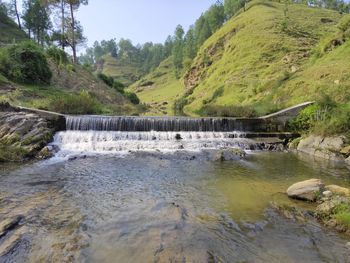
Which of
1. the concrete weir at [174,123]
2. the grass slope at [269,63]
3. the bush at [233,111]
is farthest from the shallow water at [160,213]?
the grass slope at [269,63]

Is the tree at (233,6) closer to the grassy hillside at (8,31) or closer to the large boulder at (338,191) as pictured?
the grassy hillside at (8,31)

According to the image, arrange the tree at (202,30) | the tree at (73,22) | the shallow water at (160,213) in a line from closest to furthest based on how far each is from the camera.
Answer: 1. the shallow water at (160,213)
2. the tree at (73,22)
3. the tree at (202,30)

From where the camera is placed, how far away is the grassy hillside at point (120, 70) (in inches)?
4813

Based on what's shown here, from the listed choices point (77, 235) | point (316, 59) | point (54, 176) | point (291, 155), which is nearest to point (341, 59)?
point (316, 59)

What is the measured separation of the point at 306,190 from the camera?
9.21m

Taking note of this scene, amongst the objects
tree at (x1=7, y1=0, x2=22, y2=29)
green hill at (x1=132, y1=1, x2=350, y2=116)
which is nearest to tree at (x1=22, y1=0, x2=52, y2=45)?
tree at (x1=7, y1=0, x2=22, y2=29)

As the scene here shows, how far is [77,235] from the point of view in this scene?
686 cm

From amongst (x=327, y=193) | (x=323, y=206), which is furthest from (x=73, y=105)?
(x=323, y=206)

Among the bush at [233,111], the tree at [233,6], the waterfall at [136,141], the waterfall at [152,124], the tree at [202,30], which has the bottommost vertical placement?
the waterfall at [136,141]

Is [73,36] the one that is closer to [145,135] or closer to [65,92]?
[65,92]

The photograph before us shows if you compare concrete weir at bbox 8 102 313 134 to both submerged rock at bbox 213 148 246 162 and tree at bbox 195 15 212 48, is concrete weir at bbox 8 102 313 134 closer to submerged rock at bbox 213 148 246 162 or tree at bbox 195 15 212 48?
submerged rock at bbox 213 148 246 162

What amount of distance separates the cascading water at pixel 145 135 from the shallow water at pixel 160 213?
357 centimetres

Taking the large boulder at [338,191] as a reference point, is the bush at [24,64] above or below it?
above

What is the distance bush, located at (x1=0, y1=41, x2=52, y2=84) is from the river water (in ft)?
56.6
